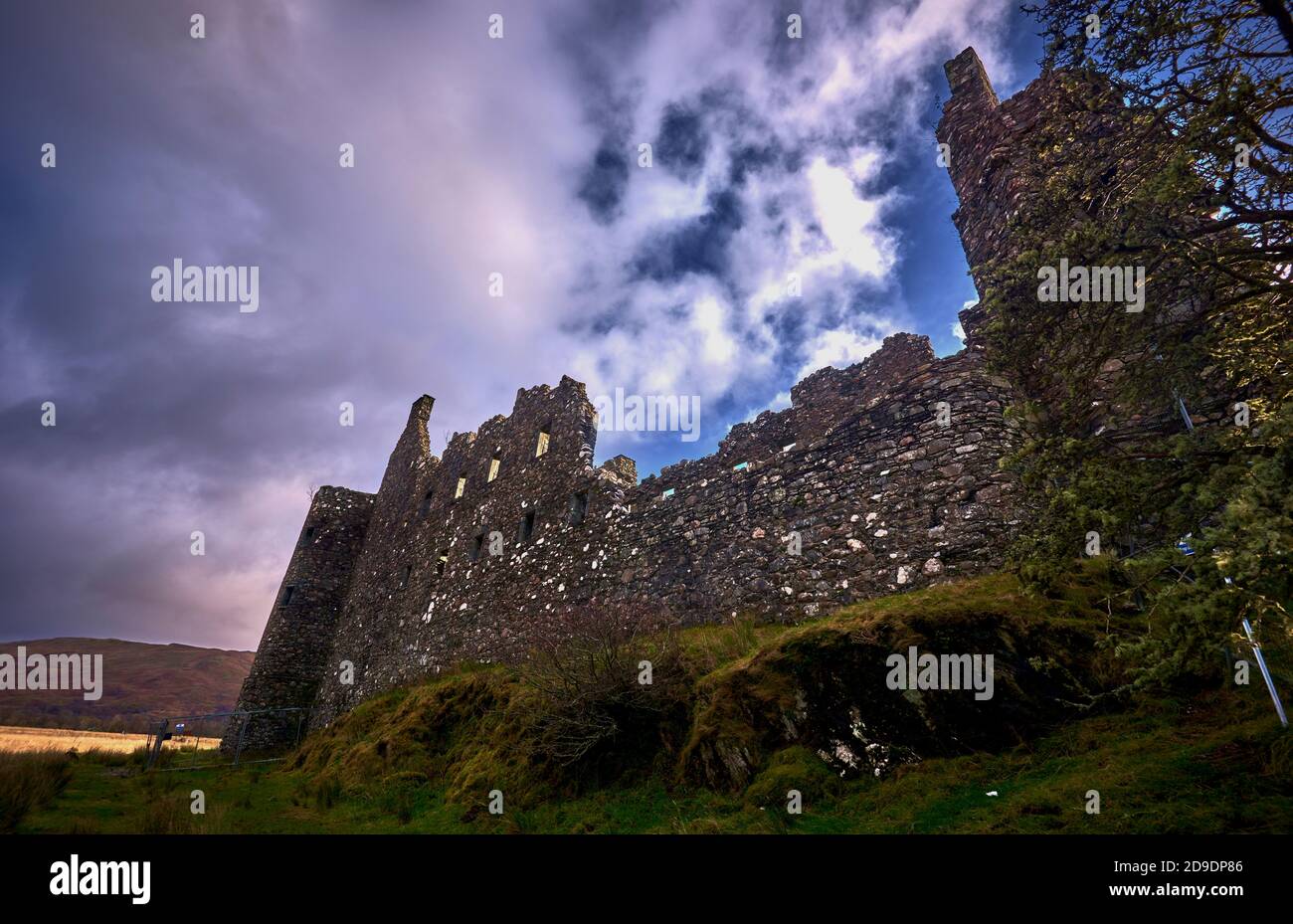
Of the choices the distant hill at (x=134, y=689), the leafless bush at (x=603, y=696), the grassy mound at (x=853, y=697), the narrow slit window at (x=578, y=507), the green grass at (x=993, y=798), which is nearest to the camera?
the green grass at (x=993, y=798)

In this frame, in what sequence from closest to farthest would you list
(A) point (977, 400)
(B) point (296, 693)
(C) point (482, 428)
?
(A) point (977, 400)
(C) point (482, 428)
(B) point (296, 693)

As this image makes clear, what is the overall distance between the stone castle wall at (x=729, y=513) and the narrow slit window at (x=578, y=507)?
0.05m

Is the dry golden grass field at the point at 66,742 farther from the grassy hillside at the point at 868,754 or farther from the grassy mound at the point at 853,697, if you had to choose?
the grassy mound at the point at 853,697

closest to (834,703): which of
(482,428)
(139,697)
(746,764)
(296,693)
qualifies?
(746,764)

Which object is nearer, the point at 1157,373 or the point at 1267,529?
the point at 1267,529

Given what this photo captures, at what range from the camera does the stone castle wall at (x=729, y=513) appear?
776 centimetres

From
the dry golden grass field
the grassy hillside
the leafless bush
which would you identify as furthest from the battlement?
the dry golden grass field

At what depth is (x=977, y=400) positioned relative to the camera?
787cm

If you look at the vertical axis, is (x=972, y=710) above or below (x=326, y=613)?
above

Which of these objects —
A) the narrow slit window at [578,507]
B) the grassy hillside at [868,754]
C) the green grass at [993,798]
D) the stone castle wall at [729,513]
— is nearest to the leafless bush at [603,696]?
the grassy hillside at [868,754]

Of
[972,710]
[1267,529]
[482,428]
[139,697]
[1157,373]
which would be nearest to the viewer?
[1267,529]

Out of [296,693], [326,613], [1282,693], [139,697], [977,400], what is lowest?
[139,697]

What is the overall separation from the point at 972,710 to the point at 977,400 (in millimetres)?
4617
